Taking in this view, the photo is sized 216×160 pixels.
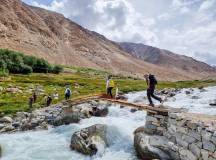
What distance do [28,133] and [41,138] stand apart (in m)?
3.21

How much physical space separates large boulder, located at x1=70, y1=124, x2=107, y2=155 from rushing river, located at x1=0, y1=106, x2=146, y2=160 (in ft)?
1.42

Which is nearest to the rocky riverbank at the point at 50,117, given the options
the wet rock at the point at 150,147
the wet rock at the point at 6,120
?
the wet rock at the point at 6,120

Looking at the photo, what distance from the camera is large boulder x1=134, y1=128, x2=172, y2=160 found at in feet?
71.5

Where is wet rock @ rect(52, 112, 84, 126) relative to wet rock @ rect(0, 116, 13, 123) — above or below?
above

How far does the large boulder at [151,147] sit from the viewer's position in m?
21.8

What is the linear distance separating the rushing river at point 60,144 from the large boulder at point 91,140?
1.42 feet

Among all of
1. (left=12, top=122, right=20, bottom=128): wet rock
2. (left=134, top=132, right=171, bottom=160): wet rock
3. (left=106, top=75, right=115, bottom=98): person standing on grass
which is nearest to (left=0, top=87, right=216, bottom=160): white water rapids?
(left=134, top=132, right=171, bottom=160): wet rock

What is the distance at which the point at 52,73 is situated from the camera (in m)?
132

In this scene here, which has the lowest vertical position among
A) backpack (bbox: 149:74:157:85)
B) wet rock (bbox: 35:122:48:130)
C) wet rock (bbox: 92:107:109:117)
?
wet rock (bbox: 35:122:48:130)

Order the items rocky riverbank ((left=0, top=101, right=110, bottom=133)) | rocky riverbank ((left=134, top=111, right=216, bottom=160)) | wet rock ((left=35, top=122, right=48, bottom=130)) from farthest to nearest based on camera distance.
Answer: rocky riverbank ((left=0, top=101, right=110, bottom=133)), wet rock ((left=35, top=122, right=48, bottom=130)), rocky riverbank ((left=134, top=111, right=216, bottom=160))

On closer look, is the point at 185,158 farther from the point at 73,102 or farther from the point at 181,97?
the point at 181,97

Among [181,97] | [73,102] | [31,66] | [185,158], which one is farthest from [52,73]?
[185,158]

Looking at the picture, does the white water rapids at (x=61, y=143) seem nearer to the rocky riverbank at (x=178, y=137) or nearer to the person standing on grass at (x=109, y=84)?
the rocky riverbank at (x=178, y=137)

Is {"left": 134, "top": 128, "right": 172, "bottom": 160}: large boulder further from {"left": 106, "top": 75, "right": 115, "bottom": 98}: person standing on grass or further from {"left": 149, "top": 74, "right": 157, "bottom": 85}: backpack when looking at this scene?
{"left": 106, "top": 75, "right": 115, "bottom": 98}: person standing on grass
